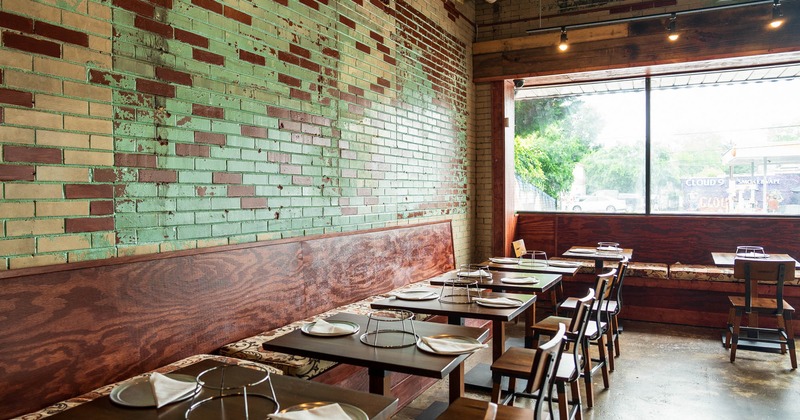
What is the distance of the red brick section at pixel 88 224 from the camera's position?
2381mm

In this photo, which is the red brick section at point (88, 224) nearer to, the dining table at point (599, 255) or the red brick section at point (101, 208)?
the red brick section at point (101, 208)

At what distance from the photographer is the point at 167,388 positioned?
Result: 1.78 metres

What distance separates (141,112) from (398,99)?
283 centimetres

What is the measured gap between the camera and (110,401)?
174 cm

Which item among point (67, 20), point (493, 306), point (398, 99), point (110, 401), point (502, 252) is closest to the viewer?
point (110, 401)

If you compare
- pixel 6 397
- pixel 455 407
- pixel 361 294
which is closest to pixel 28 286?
pixel 6 397

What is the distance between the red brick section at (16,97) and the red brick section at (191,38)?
860 mm

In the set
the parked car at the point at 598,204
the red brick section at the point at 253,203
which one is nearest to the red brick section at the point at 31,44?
the red brick section at the point at 253,203

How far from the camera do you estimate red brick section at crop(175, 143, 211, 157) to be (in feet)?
9.46

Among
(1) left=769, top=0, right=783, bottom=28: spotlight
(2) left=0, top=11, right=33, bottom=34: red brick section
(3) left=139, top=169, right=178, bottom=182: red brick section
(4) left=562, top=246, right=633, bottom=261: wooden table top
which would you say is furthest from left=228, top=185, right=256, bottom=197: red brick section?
(1) left=769, top=0, right=783, bottom=28: spotlight

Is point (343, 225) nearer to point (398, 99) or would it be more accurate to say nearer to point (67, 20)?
point (398, 99)

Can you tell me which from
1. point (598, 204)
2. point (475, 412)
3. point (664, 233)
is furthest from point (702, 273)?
point (475, 412)

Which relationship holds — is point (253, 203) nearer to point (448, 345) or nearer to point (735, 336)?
point (448, 345)

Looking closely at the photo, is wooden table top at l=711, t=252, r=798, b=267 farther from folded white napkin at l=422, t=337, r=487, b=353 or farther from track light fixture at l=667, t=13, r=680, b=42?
folded white napkin at l=422, t=337, r=487, b=353
